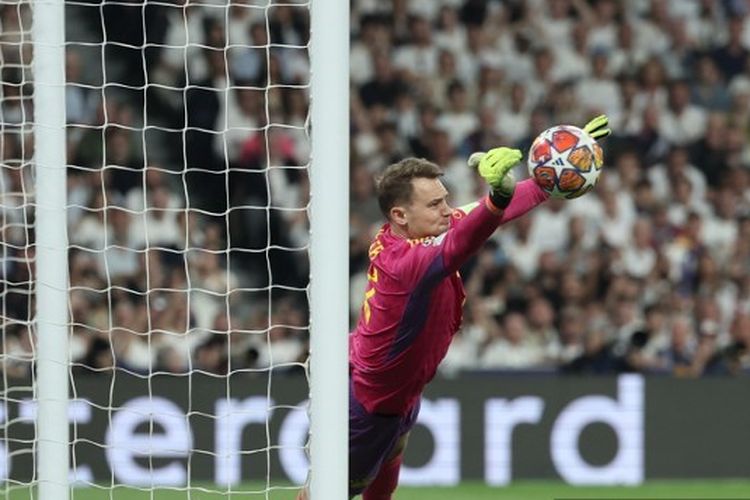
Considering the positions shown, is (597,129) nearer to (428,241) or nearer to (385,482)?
(428,241)

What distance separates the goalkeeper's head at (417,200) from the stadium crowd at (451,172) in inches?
160

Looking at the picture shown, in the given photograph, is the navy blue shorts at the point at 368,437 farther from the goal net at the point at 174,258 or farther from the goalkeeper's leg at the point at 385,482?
the goal net at the point at 174,258

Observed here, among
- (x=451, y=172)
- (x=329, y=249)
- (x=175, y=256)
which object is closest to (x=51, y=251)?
(x=329, y=249)

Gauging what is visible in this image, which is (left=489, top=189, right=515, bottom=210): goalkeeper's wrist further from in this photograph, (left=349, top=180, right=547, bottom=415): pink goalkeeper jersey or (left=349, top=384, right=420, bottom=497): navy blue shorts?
(left=349, top=384, right=420, bottom=497): navy blue shorts

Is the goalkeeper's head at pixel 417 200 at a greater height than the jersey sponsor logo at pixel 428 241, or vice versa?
the goalkeeper's head at pixel 417 200

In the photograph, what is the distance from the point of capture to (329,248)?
19.6 ft

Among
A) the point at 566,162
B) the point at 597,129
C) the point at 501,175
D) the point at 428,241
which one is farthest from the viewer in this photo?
the point at 428,241

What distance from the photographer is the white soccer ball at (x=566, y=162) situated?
21.3ft

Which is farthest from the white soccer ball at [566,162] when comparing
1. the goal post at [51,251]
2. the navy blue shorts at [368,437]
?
the goal post at [51,251]

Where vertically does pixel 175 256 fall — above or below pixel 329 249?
below

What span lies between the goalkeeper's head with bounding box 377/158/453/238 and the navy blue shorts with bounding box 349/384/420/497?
32.3 inches

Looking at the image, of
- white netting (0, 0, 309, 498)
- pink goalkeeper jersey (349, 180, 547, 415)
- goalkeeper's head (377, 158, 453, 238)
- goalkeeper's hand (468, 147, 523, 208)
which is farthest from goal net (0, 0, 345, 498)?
goalkeeper's hand (468, 147, 523, 208)

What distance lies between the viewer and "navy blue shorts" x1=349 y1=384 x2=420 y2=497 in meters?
7.35

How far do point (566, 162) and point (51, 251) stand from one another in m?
2.33
